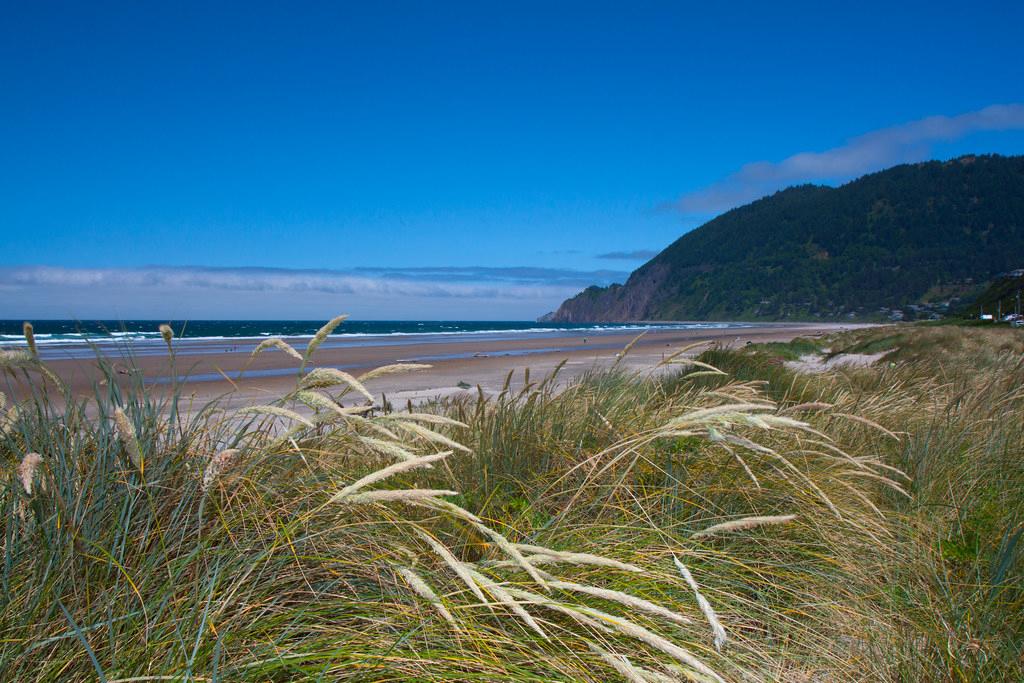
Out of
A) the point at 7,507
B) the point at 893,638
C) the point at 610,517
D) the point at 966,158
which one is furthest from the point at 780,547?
the point at 966,158

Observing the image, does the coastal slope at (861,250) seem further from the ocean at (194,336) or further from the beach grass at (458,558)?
the beach grass at (458,558)

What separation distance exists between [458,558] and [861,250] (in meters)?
138

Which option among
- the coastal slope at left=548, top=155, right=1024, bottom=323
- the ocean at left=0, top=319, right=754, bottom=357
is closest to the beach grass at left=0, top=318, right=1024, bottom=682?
the ocean at left=0, top=319, right=754, bottom=357

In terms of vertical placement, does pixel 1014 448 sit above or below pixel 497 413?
below

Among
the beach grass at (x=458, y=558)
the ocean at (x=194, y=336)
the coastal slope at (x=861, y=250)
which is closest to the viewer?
the beach grass at (x=458, y=558)

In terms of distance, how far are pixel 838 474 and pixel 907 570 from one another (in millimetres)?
Result: 566

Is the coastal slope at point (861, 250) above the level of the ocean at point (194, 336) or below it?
above

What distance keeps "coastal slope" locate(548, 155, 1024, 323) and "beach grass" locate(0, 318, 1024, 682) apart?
102 metres

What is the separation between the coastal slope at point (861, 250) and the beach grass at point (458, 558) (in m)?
102

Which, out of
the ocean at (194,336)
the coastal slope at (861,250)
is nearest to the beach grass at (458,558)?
the ocean at (194,336)

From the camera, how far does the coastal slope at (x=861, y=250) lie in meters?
105

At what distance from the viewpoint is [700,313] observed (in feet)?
465

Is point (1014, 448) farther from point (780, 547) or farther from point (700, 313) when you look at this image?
point (700, 313)

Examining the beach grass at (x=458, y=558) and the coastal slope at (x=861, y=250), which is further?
the coastal slope at (x=861, y=250)
